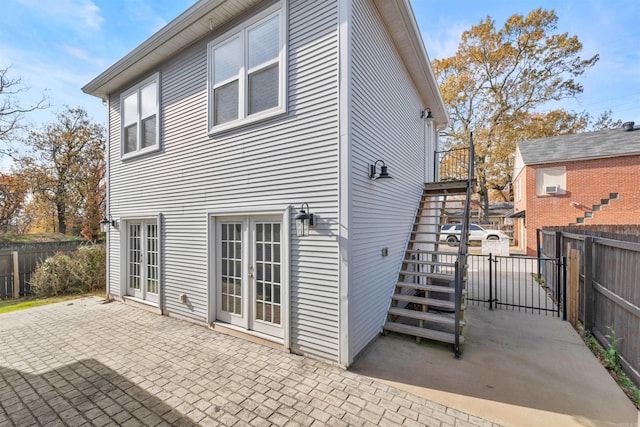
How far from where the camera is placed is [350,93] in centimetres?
365

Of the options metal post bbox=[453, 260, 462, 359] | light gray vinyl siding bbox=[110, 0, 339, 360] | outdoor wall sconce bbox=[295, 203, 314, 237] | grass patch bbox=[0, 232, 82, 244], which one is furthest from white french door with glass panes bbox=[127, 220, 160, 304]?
grass patch bbox=[0, 232, 82, 244]

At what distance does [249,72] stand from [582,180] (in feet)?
54.8

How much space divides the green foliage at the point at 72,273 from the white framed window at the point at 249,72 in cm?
681

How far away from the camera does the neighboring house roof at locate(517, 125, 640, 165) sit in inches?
507

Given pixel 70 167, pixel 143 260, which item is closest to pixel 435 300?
pixel 143 260

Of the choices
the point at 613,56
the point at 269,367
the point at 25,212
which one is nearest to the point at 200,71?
the point at 269,367

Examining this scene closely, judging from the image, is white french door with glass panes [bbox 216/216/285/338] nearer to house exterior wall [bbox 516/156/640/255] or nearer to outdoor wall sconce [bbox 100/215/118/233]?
outdoor wall sconce [bbox 100/215/118/233]

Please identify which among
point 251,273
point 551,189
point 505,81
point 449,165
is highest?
point 505,81

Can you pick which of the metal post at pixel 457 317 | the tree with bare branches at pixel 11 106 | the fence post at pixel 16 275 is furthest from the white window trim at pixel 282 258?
the tree with bare branches at pixel 11 106

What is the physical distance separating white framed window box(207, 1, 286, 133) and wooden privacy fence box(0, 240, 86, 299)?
819cm

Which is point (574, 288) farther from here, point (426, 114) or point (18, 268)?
point (18, 268)

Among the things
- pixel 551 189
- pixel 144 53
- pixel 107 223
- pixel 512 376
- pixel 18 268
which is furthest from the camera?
pixel 551 189

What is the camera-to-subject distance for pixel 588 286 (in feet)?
15.3

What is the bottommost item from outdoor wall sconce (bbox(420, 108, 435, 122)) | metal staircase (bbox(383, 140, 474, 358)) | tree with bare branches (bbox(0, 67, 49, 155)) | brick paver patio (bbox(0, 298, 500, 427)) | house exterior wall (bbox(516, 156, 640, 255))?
brick paver patio (bbox(0, 298, 500, 427))
